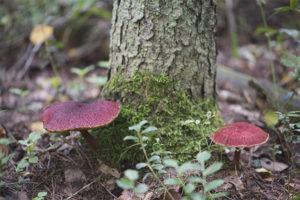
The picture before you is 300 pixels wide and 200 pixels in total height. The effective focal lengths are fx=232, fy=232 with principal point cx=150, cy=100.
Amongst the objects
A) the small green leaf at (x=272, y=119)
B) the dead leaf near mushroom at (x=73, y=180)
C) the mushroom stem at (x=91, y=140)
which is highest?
the small green leaf at (x=272, y=119)

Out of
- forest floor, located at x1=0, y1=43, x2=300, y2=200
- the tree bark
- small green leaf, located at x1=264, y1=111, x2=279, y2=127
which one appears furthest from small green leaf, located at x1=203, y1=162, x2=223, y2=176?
small green leaf, located at x1=264, y1=111, x2=279, y2=127

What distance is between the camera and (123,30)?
2229 millimetres

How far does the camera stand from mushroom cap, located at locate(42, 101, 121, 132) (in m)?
1.86

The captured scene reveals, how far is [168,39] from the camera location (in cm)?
213

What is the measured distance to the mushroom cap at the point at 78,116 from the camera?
186 centimetres

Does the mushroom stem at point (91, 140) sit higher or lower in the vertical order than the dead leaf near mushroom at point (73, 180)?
higher

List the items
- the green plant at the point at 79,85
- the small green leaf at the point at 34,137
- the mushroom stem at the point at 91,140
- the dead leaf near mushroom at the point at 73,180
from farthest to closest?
the green plant at the point at 79,85
the mushroom stem at the point at 91,140
the dead leaf near mushroom at the point at 73,180
the small green leaf at the point at 34,137

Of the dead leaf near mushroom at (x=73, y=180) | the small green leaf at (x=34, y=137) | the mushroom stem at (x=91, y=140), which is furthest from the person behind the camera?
the mushroom stem at (x=91, y=140)

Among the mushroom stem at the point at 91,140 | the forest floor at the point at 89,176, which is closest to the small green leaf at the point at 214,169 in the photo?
the forest floor at the point at 89,176

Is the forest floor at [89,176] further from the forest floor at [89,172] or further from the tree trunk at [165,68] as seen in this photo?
the tree trunk at [165,68]

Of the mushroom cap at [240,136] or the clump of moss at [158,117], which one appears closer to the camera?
the mushroom cap at [240,136]

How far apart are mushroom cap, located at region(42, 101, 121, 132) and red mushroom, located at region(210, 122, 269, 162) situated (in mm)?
911

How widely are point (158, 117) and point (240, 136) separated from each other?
2.49ft

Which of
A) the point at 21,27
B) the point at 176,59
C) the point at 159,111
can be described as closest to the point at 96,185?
the point at 159,111
